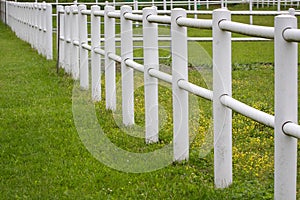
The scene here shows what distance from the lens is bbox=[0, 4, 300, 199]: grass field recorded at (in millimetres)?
5746

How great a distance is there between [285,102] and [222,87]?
3.66 ft

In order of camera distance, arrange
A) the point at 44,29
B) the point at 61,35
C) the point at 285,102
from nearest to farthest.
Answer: the point at 285,102, the point at 61,35, the point at 44,29

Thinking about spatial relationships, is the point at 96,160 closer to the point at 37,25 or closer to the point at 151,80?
the point at 151,80

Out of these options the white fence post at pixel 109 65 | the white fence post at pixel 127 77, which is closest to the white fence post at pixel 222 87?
the white fence post at pixel 127 77

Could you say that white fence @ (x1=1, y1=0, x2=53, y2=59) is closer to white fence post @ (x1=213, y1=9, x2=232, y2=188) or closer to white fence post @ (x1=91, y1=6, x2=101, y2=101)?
white fence post @ (x1=91, y1=6, x2=101, y2=101)

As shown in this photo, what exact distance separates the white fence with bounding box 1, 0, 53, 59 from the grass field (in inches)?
254

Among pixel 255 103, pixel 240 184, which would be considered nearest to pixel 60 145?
pixel 240 184

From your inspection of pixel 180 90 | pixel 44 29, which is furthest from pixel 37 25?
pixel 180 90

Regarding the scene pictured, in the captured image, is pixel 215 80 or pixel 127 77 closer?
pixel 215 80

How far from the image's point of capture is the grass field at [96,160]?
226 inches

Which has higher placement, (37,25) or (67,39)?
(37,25)

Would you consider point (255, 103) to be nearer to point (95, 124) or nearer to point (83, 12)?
point (95, 124)

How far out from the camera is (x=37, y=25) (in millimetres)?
20906

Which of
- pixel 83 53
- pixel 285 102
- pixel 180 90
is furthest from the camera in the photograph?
pixel 83 53
